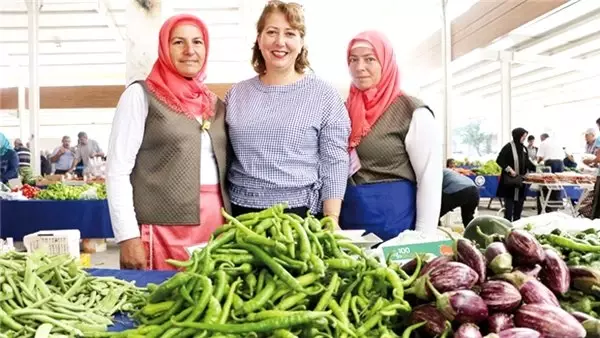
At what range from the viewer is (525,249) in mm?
1428

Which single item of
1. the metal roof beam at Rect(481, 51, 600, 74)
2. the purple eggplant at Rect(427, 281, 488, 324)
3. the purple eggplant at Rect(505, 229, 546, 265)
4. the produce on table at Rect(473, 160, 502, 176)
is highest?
the metal roof beam at Rect(481, 51, 600, 74)

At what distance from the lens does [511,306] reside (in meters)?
1.25

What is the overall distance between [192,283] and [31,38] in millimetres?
12349

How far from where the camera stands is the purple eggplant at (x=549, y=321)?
1.19 metres

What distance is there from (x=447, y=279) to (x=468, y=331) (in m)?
0.14

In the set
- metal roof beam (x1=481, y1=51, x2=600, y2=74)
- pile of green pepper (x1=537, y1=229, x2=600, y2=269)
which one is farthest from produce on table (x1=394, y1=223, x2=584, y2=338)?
metal roof beam (x1=481, y1=51, x2=600, y2=74)

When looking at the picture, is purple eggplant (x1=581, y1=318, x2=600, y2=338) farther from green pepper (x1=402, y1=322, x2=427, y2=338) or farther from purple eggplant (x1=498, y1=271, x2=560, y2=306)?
green pepper (x1=402, y1=322, x2=427, y2=338)

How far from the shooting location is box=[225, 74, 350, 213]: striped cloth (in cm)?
236

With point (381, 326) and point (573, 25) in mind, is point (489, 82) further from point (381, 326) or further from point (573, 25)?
point (381, 326)

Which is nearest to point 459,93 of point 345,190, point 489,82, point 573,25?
point 489,82

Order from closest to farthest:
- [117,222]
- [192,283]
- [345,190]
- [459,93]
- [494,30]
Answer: [192,283]
[117,222]
[345,190]
[494,30]
[459,93]

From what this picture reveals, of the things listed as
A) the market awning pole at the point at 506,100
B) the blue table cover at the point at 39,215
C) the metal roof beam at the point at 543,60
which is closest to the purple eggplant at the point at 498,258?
the blue table cover at the point at 39,215

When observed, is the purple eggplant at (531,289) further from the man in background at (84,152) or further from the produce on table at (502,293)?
the man in background at (84,152)

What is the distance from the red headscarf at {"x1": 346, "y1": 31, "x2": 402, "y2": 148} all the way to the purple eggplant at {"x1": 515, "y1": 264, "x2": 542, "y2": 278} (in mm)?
1236
